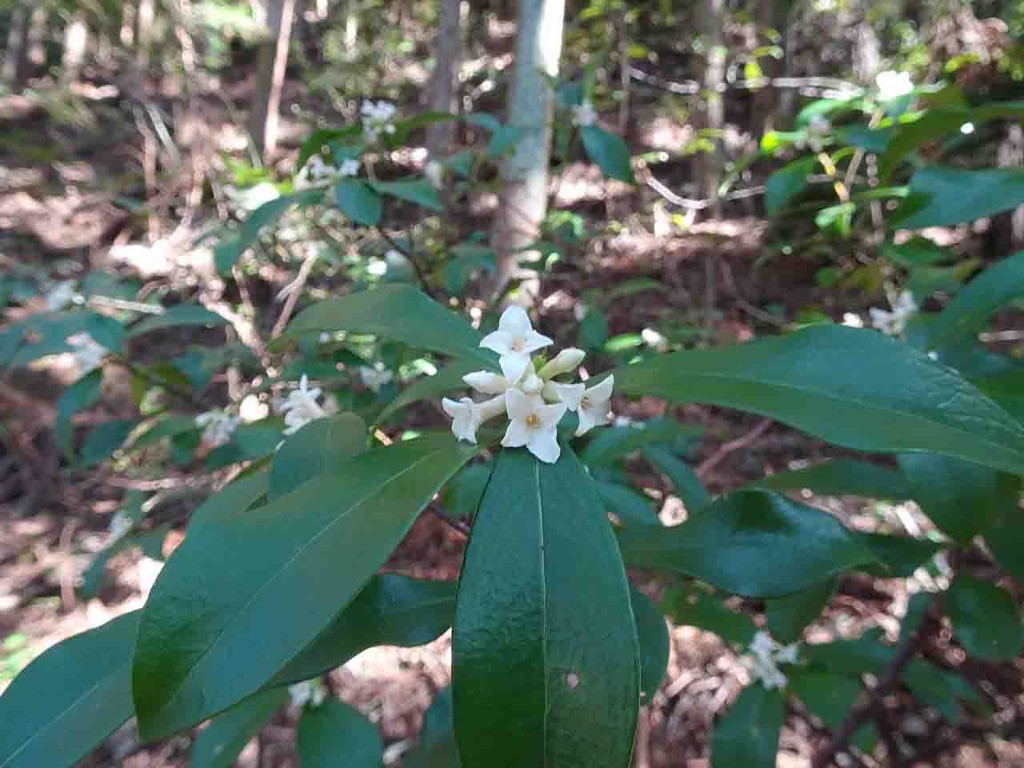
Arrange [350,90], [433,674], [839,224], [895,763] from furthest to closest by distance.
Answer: [350,90] < [433,674] < [839,224] < [895,763]

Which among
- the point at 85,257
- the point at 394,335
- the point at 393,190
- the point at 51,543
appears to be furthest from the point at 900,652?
the point at 85,257

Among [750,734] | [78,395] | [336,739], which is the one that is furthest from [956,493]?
[78,395]

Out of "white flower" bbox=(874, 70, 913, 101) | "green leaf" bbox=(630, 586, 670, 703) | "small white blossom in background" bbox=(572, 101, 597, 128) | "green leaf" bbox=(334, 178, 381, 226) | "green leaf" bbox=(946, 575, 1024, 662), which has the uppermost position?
"white flower" bbox=(874, 70, 913, 101)

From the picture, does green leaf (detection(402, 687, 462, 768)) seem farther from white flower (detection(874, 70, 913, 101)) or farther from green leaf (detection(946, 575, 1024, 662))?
white flower (detection(874, 70, 913, 101))

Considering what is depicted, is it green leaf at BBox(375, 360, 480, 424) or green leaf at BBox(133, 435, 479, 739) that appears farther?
green leaf at BBox(375, 360, 480, 424)

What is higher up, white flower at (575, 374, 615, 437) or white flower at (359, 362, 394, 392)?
white flower at (575, 374, 615, 437)

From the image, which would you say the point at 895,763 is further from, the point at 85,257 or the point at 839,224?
the point at 85,257

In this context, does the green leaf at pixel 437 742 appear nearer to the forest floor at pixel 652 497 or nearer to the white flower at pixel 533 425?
the white flower at pixel 533 425

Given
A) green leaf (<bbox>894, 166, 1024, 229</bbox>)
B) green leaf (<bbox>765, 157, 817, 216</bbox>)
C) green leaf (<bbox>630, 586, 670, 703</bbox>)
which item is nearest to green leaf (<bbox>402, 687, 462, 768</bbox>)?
green leaf (<bbox>630, 586, 670, 703</bbox>)
